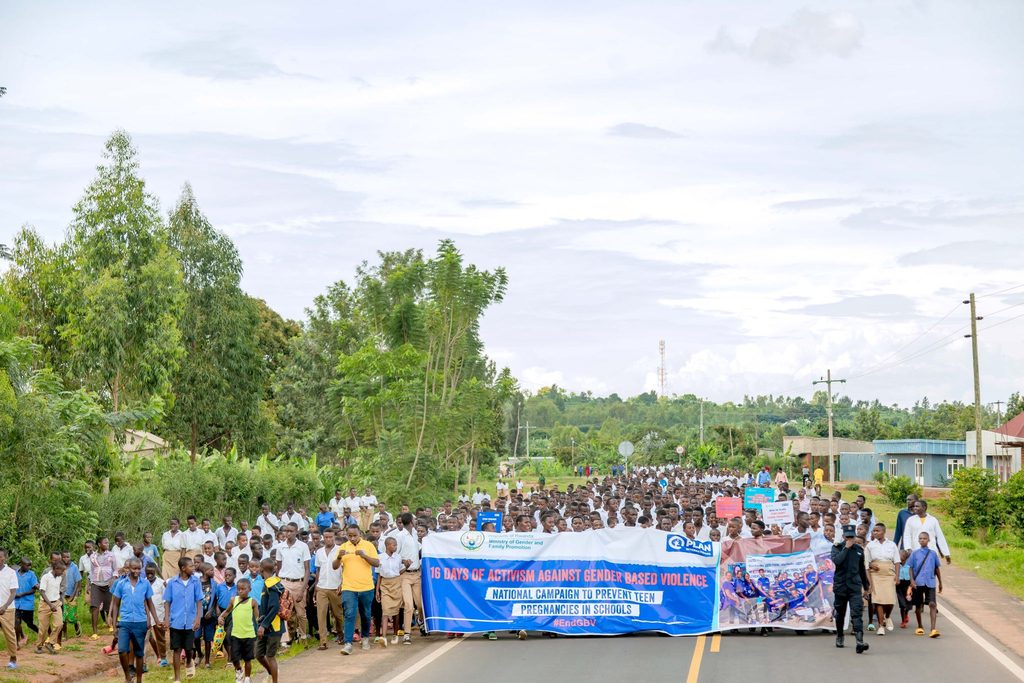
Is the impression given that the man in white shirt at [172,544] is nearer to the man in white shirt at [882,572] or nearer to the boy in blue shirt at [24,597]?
the boy in blue shirt at [24,597]

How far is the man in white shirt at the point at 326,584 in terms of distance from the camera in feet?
55.3

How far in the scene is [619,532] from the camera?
17.5 m

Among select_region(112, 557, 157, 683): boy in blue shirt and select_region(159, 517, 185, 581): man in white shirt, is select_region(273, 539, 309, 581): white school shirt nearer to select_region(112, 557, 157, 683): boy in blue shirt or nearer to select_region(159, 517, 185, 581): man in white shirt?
select_region(112, 557, 157, 683): boy in blue shirt

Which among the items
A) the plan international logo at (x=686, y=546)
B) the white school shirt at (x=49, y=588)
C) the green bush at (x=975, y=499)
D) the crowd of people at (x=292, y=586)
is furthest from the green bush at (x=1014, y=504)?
the white school shirt at (x=49, y=588)

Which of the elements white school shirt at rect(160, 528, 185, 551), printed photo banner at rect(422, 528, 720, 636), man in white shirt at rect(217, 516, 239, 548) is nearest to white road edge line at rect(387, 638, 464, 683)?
printed photo banner at rect(422, 528, 720, 636)

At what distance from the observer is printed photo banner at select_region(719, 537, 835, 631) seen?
55.5ft

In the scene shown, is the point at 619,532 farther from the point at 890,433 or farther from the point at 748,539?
the point at 890,433

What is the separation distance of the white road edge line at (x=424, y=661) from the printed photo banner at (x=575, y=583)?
0.40 metres

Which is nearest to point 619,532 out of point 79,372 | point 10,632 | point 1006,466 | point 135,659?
point 135,659

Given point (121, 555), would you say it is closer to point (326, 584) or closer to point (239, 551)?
point (239, 551)

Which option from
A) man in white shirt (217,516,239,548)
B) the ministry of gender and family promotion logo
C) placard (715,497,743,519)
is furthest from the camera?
placard (715,497,743,519)

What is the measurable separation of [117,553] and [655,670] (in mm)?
9272

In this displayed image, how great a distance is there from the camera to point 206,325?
4722cm

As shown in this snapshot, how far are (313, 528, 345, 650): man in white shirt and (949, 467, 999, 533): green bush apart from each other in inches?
864
